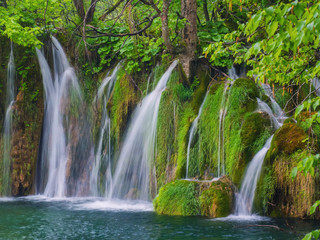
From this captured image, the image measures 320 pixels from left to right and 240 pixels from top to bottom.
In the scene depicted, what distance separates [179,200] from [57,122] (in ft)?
17.7

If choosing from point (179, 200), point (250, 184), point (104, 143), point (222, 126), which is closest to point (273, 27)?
point (250, 184)

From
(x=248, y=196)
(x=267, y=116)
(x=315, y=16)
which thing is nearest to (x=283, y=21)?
(x=315, y=16)

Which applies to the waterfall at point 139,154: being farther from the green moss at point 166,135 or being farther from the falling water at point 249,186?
the falling water at point 249,186

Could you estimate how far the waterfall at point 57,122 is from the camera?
11.4 metres

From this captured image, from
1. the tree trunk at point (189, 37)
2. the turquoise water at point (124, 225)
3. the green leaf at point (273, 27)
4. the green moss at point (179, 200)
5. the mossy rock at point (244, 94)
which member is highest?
the tree trunk at point (189, 37)

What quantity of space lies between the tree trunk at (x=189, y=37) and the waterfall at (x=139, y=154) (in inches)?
13.9

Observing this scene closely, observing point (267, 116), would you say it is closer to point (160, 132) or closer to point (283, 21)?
point (160, 132)

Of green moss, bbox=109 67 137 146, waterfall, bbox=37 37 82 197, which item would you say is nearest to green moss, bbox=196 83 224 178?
green moss, bbox=109 67 137 146

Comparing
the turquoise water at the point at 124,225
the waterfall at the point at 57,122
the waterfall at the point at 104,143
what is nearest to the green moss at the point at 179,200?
the turquoise water at the point at 124,225

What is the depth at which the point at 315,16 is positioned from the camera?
2117 millimetres

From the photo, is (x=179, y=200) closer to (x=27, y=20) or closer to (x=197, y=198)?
(x=197, y=198)

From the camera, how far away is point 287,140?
297 inches

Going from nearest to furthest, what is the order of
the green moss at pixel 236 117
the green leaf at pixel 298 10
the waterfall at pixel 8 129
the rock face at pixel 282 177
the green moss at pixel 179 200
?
the green leaf at pixel 298 10
the rock face at pixel 282 177
the green moss at pixel 179 200
the green moss at pixel 236 117
the waterfall at pixel 8 129

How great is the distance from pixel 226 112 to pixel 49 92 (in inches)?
227
